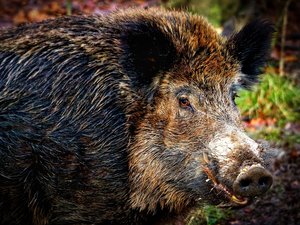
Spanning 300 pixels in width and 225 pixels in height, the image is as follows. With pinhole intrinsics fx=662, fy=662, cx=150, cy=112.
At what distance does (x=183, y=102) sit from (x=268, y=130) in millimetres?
3999

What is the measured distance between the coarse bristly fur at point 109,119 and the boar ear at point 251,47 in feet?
0.87

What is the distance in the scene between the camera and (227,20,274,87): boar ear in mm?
6078

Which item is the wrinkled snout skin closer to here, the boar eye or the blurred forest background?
the boar eye

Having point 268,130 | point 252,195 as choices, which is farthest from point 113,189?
point 268,130

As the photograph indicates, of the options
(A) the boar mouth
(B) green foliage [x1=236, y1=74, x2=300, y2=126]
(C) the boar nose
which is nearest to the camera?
(C) the boar nose

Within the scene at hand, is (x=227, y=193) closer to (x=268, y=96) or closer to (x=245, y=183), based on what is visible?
(x=245, y=183)

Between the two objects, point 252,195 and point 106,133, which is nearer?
point 252,195

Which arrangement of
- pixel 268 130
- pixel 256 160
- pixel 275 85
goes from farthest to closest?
pixel 275 85 → pixel 268 130 → pixel 256 160

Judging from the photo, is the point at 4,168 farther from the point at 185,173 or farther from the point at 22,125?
the point at 185,173

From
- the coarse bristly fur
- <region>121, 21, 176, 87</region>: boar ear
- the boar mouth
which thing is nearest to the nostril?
the boar mouth

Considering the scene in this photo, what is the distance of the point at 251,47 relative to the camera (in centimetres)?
617

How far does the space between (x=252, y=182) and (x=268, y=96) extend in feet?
17.9

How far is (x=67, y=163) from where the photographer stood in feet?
18.2

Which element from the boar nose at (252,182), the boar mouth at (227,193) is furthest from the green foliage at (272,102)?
the boar nose at (252,182)
